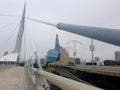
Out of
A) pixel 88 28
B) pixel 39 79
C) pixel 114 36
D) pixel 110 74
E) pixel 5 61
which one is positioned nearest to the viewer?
pixel 114 36

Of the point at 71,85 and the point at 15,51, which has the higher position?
the point at 15,51

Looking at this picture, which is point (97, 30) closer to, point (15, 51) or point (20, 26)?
point (20, 26)

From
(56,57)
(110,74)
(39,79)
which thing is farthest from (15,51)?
(39,79)

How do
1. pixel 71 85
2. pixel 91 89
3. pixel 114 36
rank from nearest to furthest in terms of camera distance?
pixel 91 89 < pixel 71 85 < pixel 114 36

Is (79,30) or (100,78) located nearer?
(79,30)

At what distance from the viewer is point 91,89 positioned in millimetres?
2166

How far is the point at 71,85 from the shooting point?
8.34ft

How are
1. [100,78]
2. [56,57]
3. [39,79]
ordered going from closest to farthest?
1. [39,79]
2. [100,78]
3. [56,57]

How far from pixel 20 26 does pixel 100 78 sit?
63436mm

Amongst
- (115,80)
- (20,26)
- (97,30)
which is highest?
(20,26)

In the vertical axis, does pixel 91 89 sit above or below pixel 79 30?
below

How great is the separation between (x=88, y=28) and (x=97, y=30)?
27 cm

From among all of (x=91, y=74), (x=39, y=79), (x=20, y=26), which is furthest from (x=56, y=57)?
(x=39, y=79)

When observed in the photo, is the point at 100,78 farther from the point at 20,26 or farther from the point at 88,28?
the point at 20,26
